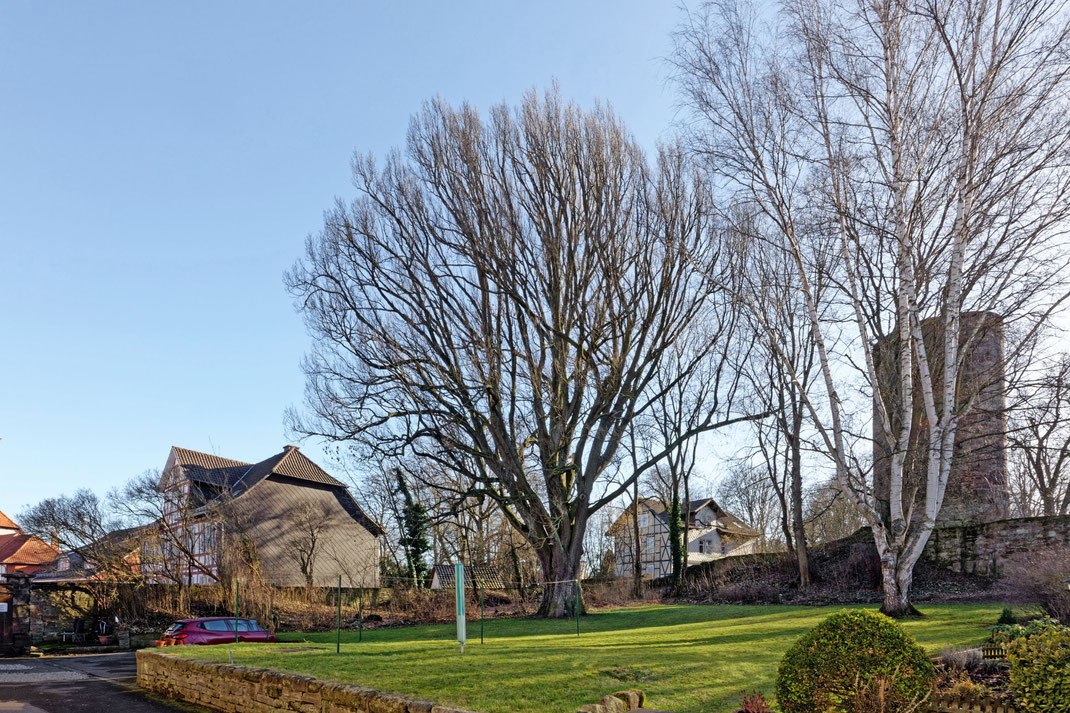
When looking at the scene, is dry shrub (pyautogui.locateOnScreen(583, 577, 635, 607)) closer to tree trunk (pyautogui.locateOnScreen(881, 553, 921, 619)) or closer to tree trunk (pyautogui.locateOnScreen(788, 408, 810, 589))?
tree trunk (pyautogui.locateOnScreen(788, 408, 810, 589))

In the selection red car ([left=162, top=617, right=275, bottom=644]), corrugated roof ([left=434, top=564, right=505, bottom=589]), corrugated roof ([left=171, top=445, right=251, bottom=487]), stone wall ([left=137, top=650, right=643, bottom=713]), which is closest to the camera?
stone wall ([left=137, top=650, right=643, bottom=713])

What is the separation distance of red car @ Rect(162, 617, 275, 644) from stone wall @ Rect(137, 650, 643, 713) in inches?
142

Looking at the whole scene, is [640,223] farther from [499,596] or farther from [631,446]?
[631,446]

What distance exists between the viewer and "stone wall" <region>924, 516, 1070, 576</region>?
20109 mm

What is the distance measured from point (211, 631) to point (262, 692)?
9.66 meters

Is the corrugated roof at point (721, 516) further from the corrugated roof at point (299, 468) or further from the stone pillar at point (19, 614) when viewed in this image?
the stone pillar at point (19, 614)

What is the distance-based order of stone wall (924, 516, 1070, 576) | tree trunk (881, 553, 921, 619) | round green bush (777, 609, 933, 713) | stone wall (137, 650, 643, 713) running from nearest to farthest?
round green bush (777, 609, 933, 713) → stone wall (137, 650, 643, 713) → tree trunk (881, 553, 921, 619) → stone wall (924, 516, 1070, 576)

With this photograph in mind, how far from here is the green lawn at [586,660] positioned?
835 cm

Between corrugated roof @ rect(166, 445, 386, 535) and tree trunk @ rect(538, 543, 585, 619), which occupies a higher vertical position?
corrugated roof @ rect(166, 445, 386, 535)

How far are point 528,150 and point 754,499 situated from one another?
3197cm

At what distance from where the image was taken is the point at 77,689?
45.0 feet

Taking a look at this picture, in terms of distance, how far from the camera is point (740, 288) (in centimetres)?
1833

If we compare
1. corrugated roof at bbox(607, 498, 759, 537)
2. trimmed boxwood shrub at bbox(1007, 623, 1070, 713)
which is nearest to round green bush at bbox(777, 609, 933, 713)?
trimmed boxwood shrub at bbox(1007, 623, 1070, 713)

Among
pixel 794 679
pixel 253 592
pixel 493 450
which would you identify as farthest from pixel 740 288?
pixel 253 592
